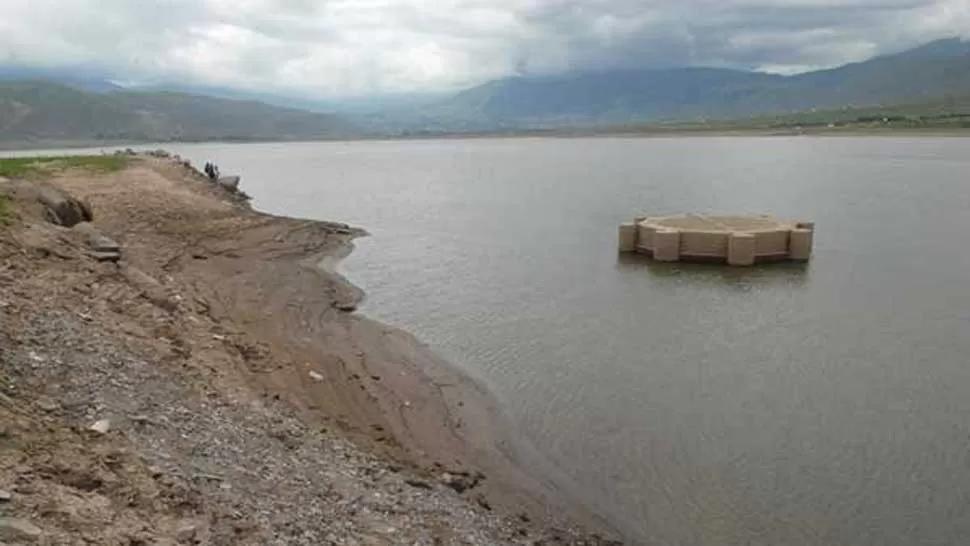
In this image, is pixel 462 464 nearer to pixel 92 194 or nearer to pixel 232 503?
pixel 232 503

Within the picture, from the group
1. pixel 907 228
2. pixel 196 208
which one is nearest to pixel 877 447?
pixel 196 208

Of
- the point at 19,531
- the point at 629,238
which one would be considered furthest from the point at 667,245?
the point at 19,531

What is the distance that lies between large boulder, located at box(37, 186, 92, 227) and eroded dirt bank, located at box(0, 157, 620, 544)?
47 cm

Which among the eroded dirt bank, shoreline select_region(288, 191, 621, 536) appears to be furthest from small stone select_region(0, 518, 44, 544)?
shoreline select_region(288, 191, 621, 536)

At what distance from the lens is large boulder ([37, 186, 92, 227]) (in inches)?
896

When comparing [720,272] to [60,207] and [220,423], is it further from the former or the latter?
[220,423]

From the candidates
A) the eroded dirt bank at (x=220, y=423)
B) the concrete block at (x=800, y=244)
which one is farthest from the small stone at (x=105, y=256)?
the concrete block at (x=800, y=244)

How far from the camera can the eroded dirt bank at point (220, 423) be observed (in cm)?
852

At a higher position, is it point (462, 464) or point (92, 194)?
point (92, 194)

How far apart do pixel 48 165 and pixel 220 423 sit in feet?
118

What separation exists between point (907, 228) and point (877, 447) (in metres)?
36.8

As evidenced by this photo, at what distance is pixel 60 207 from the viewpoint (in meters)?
23.9

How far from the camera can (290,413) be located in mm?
14023

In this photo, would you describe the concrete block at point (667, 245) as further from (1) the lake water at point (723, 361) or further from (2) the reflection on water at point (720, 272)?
(1) the lake water at point (723, 361)
